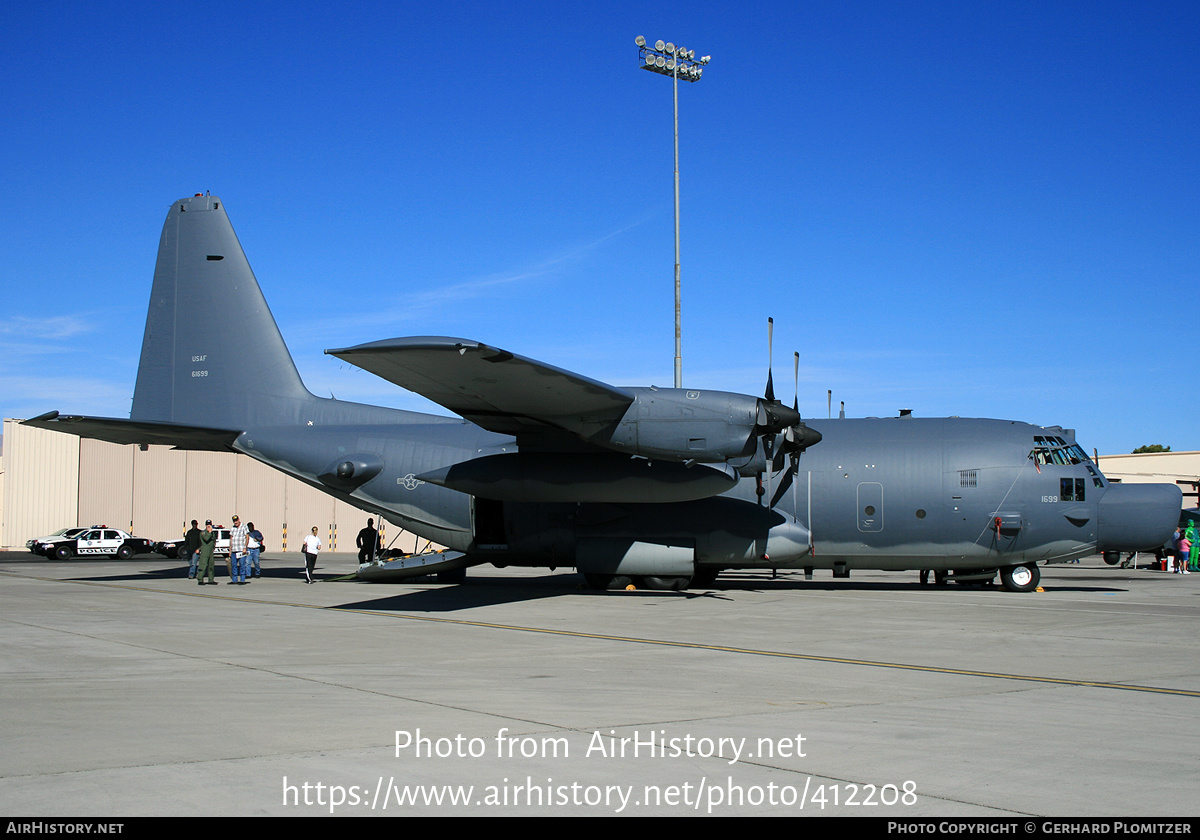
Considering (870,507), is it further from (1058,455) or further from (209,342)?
(209,342)

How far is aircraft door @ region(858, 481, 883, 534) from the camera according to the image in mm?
18797

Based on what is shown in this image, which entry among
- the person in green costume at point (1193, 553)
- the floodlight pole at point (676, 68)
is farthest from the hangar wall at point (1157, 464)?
the floodlight pole at point (676, 68)

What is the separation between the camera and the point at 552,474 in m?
17.5

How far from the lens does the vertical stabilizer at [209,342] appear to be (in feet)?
70.9

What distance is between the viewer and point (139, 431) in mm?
19750

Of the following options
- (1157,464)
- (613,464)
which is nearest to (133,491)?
(613,464)

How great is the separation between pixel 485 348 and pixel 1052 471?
484 inches

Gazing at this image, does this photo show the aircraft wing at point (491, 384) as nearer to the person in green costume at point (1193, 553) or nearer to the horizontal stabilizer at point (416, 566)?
the horizontal stabilizer at point (416, 566)

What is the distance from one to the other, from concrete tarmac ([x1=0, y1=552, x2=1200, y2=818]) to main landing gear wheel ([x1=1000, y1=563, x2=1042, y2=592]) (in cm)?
437

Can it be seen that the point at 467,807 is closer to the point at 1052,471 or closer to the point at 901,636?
the point at 901,636

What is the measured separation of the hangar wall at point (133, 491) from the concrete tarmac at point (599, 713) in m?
32.4

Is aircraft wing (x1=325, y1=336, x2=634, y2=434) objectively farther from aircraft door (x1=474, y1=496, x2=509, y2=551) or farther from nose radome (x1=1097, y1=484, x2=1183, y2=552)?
nose radome (x1=1097, y1=484, x2=1183, y2=552)

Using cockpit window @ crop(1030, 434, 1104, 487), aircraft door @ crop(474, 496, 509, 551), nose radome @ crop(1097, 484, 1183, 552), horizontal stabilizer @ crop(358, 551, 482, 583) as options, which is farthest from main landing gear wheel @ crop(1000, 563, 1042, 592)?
horizontal stabilizer @ crop(358, 551, 482, 583)

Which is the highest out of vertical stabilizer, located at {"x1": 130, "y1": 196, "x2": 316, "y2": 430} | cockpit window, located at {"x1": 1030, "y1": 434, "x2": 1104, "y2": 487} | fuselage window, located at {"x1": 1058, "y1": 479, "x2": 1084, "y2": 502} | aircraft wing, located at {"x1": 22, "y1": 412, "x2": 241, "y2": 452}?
vertical stabilizer, located at {"x1": 130, "y1": 196, "x2": 316, "y2": 430}
